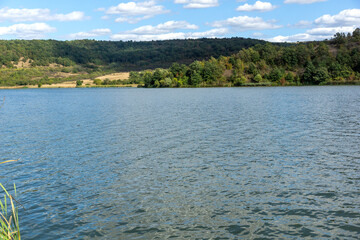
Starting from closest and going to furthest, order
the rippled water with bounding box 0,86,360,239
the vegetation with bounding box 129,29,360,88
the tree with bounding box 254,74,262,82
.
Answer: the rippled water with bounding box 0,86,360,239, the vegetation with bounding box 129,29,360,88, the tree with bounding box 254,74,262,82

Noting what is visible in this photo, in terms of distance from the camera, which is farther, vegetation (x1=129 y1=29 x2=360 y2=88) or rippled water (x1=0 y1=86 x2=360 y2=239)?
vegetation (x1=129 y1=29 x2=360 y2=88)

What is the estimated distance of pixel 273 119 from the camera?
138 feet

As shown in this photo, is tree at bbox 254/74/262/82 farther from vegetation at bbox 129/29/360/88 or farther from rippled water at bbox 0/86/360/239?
rippled water at bbox 0/86/360/239

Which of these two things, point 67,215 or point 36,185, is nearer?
point 67,215

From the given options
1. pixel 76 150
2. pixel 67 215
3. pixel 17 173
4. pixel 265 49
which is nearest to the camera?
pixel 67 215

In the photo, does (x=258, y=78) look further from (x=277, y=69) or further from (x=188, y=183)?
(x=188, y=183)

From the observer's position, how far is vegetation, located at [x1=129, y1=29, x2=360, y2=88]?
159 m

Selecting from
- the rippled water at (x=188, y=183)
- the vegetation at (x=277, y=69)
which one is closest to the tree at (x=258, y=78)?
the vegetation at (x=277, y=69)

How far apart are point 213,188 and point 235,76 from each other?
6145 inches

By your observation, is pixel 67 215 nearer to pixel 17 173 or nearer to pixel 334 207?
pixel 17 173

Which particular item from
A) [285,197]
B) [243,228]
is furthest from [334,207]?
[243,228]

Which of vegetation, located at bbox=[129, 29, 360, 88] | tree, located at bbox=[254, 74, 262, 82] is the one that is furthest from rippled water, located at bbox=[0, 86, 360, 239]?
vegetation, located at bbox=[129, 29, 360, 88]

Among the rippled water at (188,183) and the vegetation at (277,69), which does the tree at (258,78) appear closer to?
the vegetation at (277,69)

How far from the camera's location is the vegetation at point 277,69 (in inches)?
Answer: 6250
